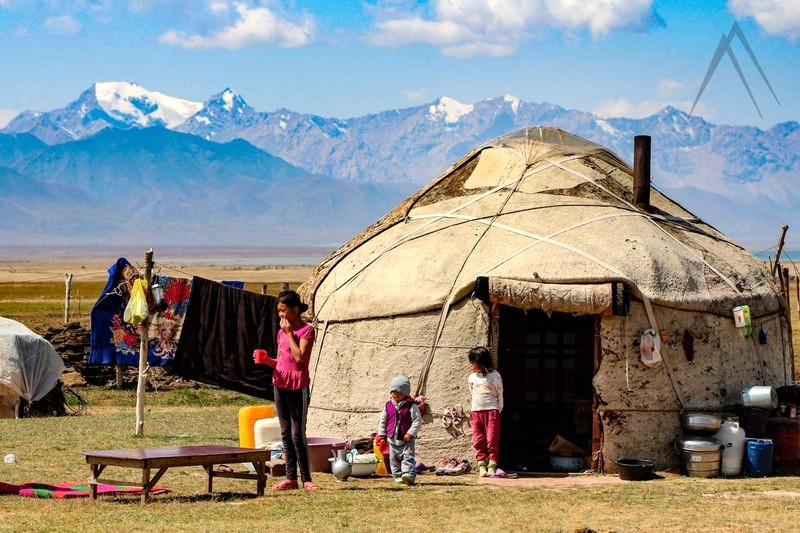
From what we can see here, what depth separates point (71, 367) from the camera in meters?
21.1

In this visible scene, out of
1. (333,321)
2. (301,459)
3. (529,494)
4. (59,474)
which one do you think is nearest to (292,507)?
(301,459)

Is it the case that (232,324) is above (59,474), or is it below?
above

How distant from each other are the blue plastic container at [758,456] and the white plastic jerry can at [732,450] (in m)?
0.07

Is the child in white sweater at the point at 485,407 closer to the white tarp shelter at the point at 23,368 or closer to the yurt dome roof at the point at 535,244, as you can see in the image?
the yurt dome roof at the point at 535,244

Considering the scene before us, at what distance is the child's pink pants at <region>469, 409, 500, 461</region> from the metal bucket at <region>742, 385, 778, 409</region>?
229 cm

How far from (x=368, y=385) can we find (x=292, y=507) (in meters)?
2.95

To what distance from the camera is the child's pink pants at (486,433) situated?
1046 centimetres

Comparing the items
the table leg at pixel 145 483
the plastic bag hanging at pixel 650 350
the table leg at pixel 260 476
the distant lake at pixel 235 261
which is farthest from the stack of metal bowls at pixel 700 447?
the distant lake at pixel 235 261

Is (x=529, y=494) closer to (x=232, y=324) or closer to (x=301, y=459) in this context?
(x=301, y=459)

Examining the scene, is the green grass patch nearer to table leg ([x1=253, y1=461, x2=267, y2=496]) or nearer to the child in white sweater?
the child in white sweater

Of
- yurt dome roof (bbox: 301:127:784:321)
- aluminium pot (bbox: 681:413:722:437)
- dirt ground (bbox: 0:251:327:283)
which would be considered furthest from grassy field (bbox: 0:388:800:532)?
dirt ground (bbox: 0:251:327:283)

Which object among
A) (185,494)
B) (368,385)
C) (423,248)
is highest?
(423,248)

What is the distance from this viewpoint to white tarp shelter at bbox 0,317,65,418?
15844 millimetres

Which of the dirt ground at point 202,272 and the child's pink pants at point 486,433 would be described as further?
the dirt ground at point 202,272
